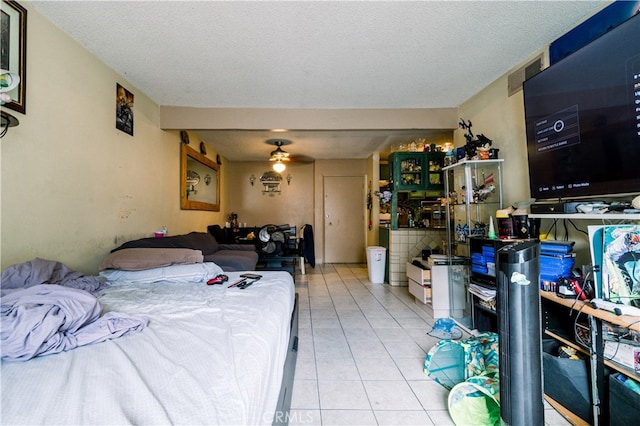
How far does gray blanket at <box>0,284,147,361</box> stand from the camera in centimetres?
88

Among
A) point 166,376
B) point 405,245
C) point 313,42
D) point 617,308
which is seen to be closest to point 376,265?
point 405,245

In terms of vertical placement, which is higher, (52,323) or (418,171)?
(418,171)

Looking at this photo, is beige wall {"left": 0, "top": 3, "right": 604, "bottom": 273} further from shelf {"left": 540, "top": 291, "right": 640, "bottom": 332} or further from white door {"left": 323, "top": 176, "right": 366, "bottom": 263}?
white door {"left": 323, "top": 176, "right": 366, "bottom": 263}

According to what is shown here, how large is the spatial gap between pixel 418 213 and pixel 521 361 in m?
4.07

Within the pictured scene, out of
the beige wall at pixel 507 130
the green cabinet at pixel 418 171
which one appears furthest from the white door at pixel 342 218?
the beige wall at pixel 507 130

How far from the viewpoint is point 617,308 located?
1282mm

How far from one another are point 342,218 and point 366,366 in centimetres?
491

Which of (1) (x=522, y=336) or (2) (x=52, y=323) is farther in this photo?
(1) (x=522, y=336)

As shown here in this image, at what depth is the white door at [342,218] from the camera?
22.5 feet

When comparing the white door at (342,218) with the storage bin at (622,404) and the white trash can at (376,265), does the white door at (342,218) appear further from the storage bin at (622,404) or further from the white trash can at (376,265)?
the storage bin at (622,404)

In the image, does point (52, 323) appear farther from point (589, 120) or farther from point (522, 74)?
point (522, 74)

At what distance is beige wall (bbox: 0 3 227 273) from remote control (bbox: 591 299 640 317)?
3362 millimetres

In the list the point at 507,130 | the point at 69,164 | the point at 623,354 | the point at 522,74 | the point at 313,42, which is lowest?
the point at 623,354

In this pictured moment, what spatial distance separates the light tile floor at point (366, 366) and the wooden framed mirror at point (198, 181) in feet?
7.89
